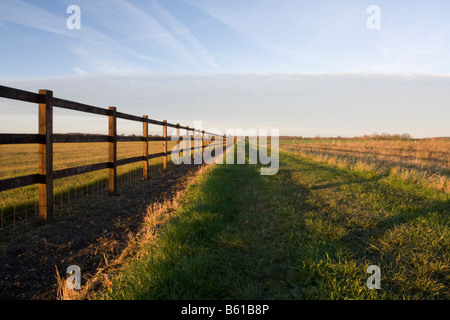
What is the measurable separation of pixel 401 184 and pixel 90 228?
7122 millimetres

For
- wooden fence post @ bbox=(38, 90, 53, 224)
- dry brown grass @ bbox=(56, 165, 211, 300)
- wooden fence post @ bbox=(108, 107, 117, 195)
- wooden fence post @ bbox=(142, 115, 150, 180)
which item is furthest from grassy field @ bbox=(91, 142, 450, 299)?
wooden fence post @ bbox=(142, 115, 150, 180)

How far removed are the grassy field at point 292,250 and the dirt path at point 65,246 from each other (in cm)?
51

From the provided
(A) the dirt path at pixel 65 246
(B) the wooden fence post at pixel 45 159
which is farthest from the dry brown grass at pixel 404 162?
(B) the wooden fence post at pixel 45 159

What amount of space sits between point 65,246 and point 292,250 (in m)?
2.98

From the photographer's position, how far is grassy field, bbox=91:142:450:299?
2.14 m

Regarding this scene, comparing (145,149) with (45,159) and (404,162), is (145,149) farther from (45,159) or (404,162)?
(404,162)

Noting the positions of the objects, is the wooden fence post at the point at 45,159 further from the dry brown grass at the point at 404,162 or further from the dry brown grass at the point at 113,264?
the dry brown grass at the point at 404,162

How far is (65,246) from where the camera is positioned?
134 inches

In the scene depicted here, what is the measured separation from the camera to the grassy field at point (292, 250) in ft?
7.04

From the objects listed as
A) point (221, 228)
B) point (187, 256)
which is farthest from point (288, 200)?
point (187, 256)

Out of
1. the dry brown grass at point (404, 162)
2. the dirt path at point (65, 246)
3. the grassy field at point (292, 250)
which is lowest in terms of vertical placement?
the dirt path at point (65, 246)

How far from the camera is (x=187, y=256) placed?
8.79ft

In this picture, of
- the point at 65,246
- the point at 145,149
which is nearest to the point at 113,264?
the point at 65,246
